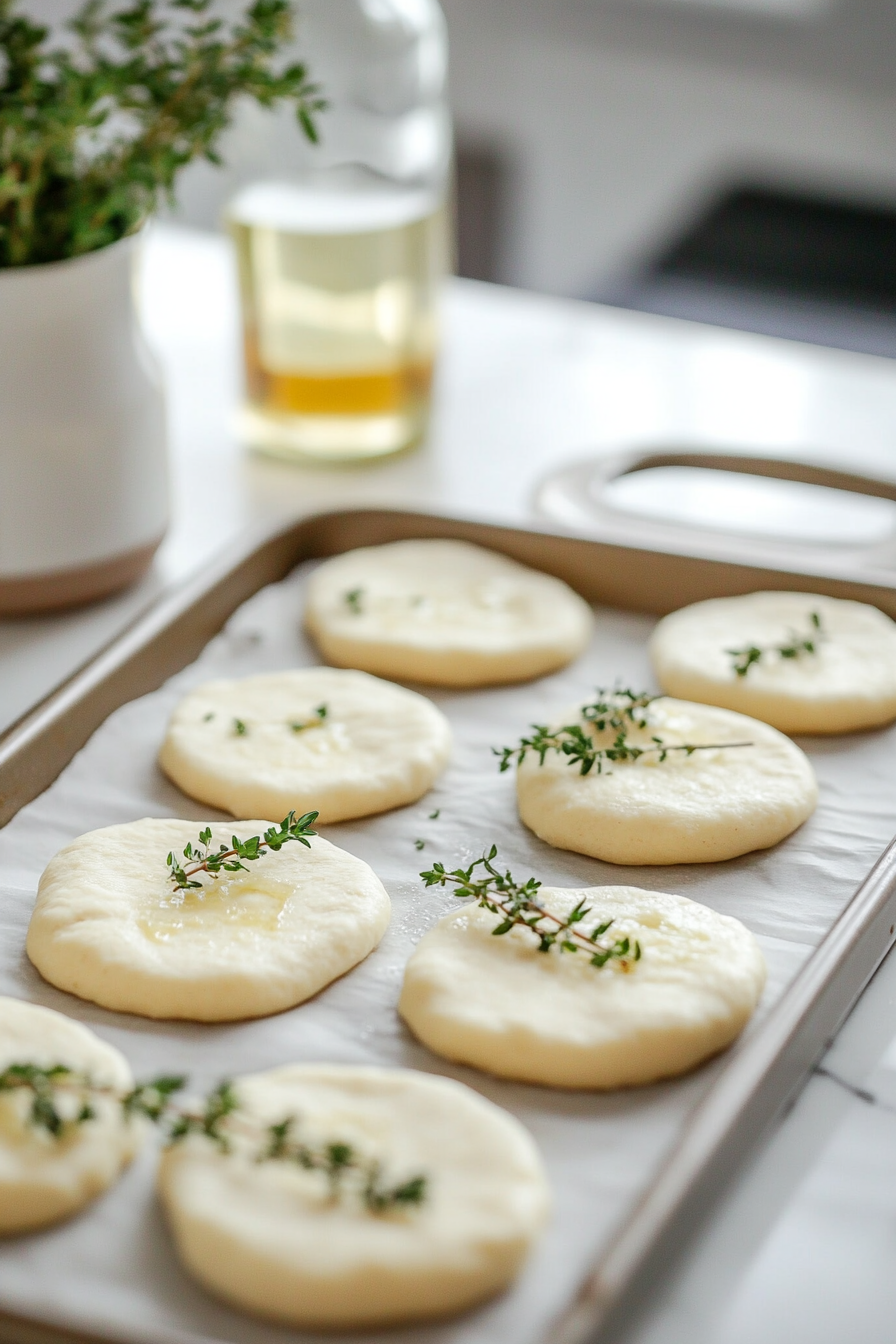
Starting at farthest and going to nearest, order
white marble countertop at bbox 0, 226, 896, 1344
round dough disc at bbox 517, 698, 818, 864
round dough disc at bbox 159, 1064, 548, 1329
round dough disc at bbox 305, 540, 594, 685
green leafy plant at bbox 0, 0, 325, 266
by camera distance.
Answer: round dough disc at bbox 305, 540, 594, 685 < green leafy plant at bbox 0, 0, 325, 266 < round dough disc at bbox 517, 698, 818, 864 < white marble countertop at bbox 0, 226, 896, 1344 < round dough disc at bbox 159, 1064, 548, 1329

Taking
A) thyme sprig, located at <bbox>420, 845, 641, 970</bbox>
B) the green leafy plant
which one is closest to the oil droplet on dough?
thyme sprig, located at <bbox>420, 845, 641, 970</bbox>

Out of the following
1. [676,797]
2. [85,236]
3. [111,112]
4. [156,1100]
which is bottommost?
[676,797]

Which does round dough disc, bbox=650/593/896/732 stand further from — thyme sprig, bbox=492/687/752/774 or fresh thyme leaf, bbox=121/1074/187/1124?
fresh thyme leaf, bbox=121/1074/187/1124

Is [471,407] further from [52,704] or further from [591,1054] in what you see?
[591,1054]

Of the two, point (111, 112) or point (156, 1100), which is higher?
point (111, 112)

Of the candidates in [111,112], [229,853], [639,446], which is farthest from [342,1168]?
[639,446]

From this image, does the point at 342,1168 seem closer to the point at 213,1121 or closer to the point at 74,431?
the point at 213,1121
